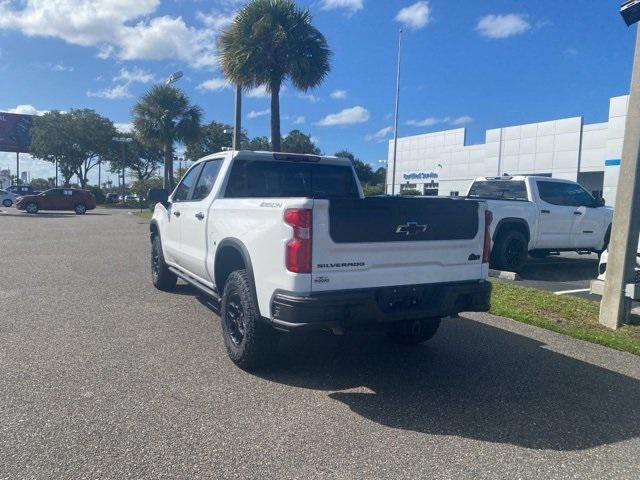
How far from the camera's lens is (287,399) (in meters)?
3.77

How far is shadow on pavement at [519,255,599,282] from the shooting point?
9.65 metres

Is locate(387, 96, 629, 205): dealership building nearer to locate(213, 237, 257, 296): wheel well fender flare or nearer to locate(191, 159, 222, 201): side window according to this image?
locate(191, 159, 222, 201): side window

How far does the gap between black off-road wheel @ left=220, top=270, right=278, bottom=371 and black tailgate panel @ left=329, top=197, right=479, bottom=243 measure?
99 centimetres

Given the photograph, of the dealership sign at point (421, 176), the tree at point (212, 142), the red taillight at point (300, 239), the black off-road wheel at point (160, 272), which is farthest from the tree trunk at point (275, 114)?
the dealership sign at point (421, 176)

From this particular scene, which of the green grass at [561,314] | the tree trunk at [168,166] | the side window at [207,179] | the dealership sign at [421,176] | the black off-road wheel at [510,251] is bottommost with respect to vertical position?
the green grass at [561,314]

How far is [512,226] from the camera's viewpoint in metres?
9.48

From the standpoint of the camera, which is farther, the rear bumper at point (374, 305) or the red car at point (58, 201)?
Result: the red car at point (58, 201)

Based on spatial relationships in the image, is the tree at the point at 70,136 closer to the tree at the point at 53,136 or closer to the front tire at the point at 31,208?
the tree at the point at 53,136

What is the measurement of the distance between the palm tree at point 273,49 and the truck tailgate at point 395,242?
1343 centimetres

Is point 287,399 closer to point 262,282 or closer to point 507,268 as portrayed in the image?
point 262,282

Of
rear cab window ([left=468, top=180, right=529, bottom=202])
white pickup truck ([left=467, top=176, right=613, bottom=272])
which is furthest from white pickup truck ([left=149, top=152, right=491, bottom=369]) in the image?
Answer: rear cab window ([left=468, top=180, right=529, bottom=202])

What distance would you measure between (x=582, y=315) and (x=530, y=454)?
398 cm

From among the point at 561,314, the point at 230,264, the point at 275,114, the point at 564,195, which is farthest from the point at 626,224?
the point at 275,114

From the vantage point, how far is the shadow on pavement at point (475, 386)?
11.2 ft
